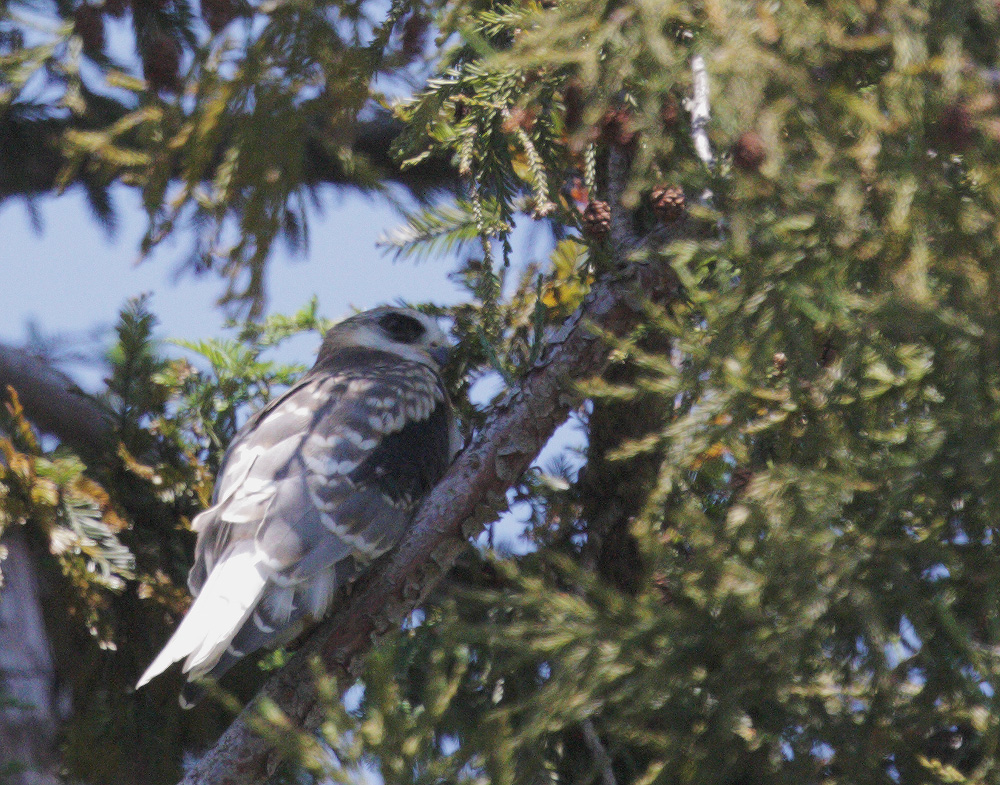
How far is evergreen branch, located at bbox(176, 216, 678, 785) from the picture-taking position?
2.71 meters

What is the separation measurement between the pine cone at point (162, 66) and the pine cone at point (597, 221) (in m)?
1.19

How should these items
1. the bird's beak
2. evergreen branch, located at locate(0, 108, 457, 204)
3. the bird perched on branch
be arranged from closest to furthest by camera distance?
the bird perched on branch → the bird's beak → evergreen branch, located at locate(0, 108, 457, 204)

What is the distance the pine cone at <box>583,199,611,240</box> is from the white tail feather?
1.36 meters

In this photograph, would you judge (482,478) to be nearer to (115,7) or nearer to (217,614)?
(217,614)

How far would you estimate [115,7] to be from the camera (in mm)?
2354

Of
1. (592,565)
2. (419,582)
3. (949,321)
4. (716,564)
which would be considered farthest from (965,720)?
(419,582)

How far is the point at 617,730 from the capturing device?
1.99 m

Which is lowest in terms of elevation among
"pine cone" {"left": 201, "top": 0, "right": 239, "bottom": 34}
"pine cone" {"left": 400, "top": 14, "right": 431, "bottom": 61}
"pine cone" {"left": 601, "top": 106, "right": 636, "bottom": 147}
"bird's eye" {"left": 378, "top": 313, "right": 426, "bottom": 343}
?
"bird's eye" {"left": 378, "top": 313, "right": 426, "bottom": 343}


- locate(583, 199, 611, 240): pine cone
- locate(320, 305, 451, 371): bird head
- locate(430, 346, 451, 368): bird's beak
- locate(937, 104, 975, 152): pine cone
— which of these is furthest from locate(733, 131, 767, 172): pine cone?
locate(320, 305, 451, 371): bird head

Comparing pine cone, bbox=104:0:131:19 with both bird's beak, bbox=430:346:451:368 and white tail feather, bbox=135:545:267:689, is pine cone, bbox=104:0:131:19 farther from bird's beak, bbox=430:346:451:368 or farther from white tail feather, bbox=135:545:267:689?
bird's beak, bbox=430:346:451:368

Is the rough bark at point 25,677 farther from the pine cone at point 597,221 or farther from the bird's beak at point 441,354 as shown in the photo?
the pine cone at point 597,221

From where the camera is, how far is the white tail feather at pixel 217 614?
2.52 m

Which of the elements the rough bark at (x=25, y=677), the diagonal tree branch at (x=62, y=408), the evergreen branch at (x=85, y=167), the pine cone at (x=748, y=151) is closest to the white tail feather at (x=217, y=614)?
the rough bark at (x=25, y=677)

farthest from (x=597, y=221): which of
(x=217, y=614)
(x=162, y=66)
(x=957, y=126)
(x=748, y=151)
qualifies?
(x=217, y=614)
